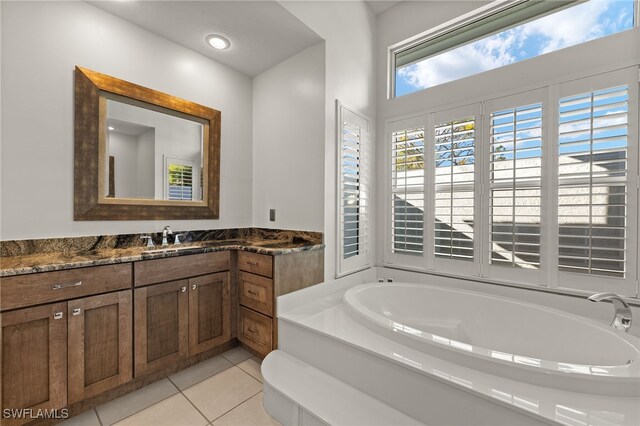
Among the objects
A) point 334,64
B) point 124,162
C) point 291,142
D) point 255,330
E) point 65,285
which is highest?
point 334,64

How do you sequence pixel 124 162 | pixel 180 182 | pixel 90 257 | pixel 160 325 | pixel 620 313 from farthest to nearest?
pixel 180 182
pixel 124 162
pixel 160 325
pixel 90 257
pixel 620 313

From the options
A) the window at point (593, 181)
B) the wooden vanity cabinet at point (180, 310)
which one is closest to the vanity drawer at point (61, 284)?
the wooden vanity cabinet at point (180, 310)

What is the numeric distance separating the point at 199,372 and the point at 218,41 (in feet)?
8.67

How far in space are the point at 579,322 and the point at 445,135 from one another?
1.58 m

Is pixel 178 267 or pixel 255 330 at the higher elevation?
pixel 178 267

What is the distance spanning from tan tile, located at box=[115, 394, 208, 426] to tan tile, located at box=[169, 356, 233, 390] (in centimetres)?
17

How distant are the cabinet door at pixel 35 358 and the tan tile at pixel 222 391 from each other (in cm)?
69

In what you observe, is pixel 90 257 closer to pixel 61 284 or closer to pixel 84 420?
pixel 61 284

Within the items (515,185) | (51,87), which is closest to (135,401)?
(51,87)

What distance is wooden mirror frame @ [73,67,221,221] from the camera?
1.87 metres

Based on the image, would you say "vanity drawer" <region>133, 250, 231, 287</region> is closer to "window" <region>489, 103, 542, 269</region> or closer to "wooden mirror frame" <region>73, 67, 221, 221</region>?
"wooden mirror frame" <region>73, 67, 221, 221</region>

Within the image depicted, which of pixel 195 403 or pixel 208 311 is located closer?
pixel 195 403

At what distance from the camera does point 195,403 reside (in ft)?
5.64

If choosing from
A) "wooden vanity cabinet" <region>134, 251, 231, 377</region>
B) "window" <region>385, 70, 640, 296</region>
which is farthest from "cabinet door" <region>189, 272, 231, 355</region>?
"window" <region>385, 70, 640, 296</region>
